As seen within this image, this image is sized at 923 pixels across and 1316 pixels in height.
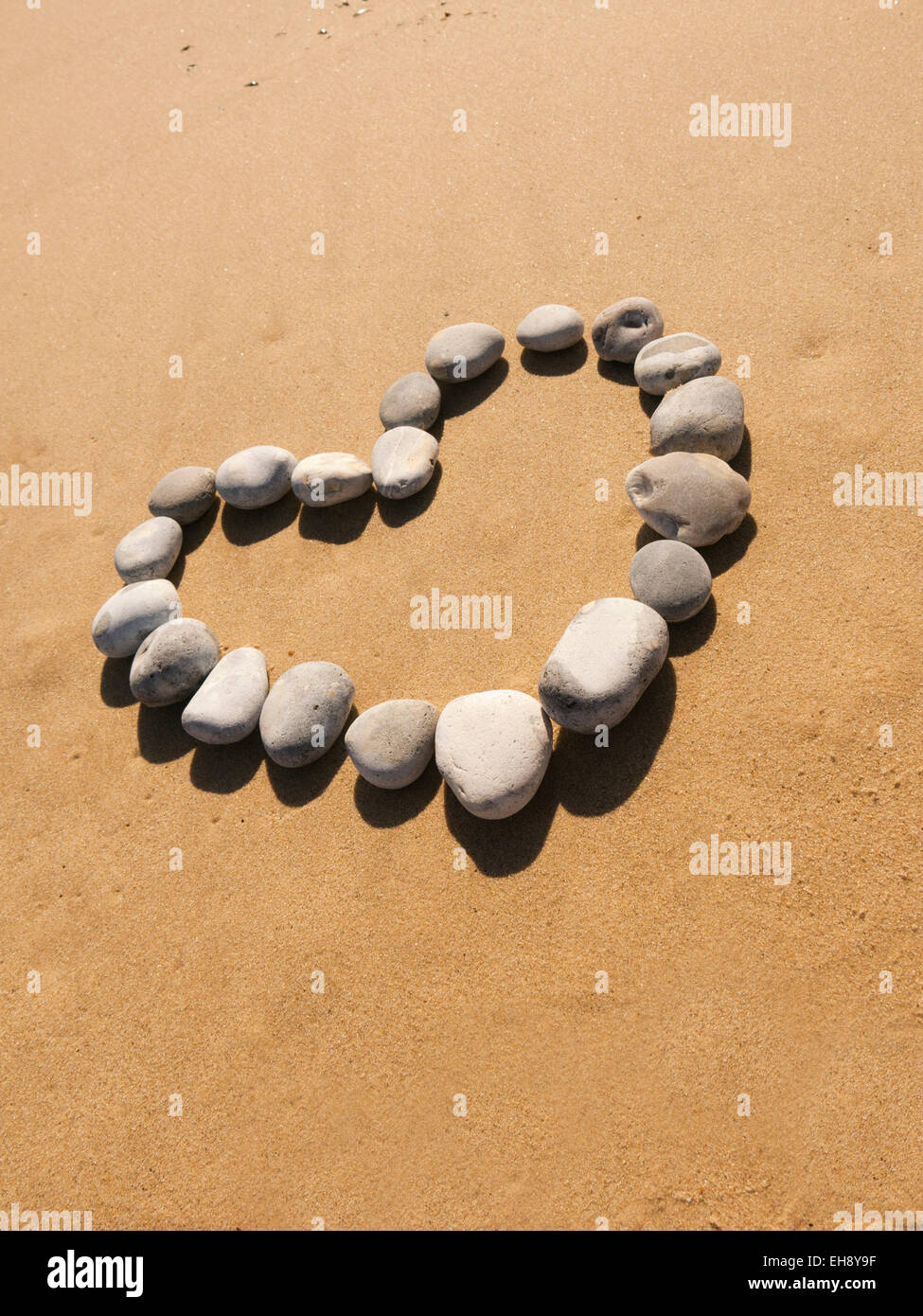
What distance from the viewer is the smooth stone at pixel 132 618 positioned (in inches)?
129

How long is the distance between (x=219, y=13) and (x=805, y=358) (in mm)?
5639

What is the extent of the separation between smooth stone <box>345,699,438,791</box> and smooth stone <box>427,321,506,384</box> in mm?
1762

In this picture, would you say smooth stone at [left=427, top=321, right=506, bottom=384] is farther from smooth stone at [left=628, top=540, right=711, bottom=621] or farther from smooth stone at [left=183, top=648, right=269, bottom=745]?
smooth stone at [left=183, top=648, right=269, bottom=745]

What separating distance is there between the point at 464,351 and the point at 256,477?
109cm

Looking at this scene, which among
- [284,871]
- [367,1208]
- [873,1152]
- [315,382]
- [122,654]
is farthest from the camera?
[315,382]

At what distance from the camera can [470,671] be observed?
2963 millimetres

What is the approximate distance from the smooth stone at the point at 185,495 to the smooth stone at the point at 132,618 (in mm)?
496

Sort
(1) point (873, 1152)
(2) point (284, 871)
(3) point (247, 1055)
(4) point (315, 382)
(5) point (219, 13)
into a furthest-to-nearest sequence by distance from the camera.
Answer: (5) point (219, 13), (4) point (315, 382), (2) point (284, 871), (3) point (247, 1055), (1) point (873, 1152)

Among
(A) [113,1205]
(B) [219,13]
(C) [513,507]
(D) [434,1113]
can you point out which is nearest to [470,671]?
(C) [513,507]

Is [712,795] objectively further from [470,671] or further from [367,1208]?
[367,1208]

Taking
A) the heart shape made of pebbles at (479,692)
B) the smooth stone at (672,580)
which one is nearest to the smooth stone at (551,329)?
the heart shape made of pebbles at (479,692)

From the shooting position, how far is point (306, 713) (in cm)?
284

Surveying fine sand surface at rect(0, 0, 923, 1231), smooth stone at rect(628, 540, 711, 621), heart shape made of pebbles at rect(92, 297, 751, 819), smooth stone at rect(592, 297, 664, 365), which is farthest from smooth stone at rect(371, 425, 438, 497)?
smooth stone at rect(628, 540, 711, 621)

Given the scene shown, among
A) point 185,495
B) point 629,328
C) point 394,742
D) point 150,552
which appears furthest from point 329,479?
point 629,328
